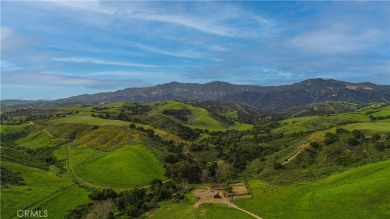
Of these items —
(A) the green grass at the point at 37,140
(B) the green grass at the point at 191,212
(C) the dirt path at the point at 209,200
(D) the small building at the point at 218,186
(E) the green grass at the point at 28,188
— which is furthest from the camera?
(A) the green grass at the point at 37,140

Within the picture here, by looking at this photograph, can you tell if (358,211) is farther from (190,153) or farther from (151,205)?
(190,153)

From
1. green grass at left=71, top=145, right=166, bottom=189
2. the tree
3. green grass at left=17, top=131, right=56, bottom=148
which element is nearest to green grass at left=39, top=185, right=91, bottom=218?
Answer: green grass at left=71, top=145, right=166, bottom=189

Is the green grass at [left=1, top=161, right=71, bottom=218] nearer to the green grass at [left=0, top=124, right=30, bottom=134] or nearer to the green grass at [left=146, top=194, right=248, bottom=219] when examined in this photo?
the green grass at [left=146, top=194, right=248, bottom=219]

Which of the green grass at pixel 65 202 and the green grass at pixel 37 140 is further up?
the green grass at pixel 37 140

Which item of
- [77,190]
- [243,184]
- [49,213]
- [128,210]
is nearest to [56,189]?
[77,190]

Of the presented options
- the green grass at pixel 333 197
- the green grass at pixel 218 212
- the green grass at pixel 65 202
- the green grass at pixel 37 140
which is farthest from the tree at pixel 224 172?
the green grass at pixel 37 140

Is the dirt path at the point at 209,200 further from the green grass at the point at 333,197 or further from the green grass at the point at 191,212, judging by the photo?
the green grass at the point at 333,197
